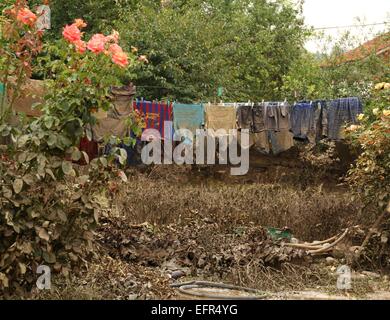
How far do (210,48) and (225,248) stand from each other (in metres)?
9.54

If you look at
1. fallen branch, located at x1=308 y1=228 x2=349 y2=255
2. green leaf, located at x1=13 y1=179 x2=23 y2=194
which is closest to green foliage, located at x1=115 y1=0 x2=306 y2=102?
fallen branch, located at x1=308 y1=228 x2=349 y2=255

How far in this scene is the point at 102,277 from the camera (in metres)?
4.97

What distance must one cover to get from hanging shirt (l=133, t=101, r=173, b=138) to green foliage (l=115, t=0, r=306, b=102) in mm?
1247

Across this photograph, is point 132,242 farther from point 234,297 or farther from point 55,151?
point 55,151

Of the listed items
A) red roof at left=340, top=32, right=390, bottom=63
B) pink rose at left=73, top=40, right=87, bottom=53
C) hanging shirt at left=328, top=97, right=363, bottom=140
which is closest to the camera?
pink rose at left=73, top=40, right=87, bottom=53

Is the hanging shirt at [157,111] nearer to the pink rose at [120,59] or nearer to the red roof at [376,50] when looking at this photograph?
the red roof at [376,50]

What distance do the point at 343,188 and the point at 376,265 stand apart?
7.37m

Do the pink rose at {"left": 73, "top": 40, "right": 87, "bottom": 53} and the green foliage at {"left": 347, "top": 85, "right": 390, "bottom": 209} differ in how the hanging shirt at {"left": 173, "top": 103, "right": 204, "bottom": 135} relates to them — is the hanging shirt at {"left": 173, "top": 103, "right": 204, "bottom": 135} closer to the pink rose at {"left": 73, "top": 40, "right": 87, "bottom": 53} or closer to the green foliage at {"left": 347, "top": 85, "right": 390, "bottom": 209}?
the green foliage at {"left": 347, "top": 85, "right": 390, "bottom": 209}

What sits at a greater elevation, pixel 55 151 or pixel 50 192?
pixel 55 151

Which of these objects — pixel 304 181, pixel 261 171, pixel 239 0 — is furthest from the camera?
pixel 239 0

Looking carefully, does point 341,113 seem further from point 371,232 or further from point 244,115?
point 371,232

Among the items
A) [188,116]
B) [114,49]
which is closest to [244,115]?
[188,116]

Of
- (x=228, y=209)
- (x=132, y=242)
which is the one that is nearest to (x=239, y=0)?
(x=228, y=209)

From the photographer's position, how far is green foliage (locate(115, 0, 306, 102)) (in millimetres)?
14023
